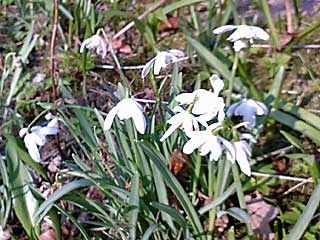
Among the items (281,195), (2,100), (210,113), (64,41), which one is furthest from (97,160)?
(64,41)

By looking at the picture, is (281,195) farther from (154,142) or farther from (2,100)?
(2,100)

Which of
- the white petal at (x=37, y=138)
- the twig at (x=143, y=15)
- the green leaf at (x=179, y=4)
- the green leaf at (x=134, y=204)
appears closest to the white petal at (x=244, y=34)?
the green leaf at (x=134, y=204)

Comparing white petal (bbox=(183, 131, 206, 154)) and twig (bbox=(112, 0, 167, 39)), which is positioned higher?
twig (bbox=(112, 0, 167, 39))

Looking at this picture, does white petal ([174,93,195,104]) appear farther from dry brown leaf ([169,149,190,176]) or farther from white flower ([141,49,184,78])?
dry brown leaf ([169,149,190,176])

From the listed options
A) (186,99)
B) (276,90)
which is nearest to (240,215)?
(186,99)

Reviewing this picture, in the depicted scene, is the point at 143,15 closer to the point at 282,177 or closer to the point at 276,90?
the point at 276,90

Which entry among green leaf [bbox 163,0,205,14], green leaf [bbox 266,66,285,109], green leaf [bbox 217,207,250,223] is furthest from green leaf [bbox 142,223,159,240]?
green leaf [bbox 163,0,205,14]
